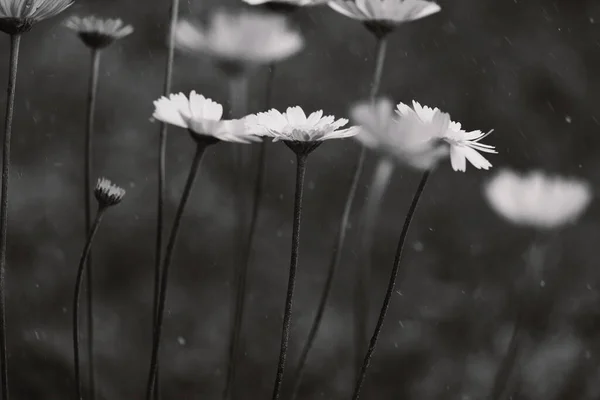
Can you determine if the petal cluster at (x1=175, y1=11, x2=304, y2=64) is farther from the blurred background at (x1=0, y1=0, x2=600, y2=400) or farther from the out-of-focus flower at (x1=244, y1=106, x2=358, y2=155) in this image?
the blurred background at (x1=0, y1=0, x2=600, y2=400)

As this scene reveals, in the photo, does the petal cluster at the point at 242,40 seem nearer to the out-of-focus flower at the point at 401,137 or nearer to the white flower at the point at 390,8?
the white flower at the point at 390,8

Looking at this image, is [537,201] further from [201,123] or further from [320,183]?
[320,183]

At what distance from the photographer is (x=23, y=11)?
39 cm

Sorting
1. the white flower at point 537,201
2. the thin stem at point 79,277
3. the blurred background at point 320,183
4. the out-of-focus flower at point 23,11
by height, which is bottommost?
the blurred background at point 320,183

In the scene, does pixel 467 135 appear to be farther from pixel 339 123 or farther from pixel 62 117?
pixel 62 117

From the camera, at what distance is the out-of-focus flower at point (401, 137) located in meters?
0.33

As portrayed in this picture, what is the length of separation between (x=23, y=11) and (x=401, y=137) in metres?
0.20

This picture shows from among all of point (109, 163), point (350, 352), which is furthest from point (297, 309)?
point (109, 163)

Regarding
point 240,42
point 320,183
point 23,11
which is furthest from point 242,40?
point 320,183

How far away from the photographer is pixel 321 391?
3.27 feet

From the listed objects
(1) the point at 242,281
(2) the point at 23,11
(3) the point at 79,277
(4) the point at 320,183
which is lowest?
(4) the point at 320,183

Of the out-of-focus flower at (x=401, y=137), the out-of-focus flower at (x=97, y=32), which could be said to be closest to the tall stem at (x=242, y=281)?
the out-of-focus flower at (x=97, y=32)

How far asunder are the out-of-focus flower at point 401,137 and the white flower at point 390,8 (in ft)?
0.48

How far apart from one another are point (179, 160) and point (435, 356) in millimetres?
486
